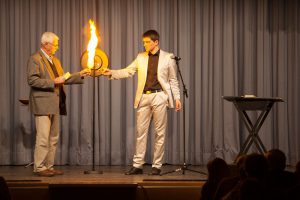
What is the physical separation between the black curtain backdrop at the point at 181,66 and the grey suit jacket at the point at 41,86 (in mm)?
1578

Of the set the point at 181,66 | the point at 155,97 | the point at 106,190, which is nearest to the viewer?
the point at 106,190

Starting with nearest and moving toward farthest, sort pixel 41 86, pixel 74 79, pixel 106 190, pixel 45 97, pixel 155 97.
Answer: pixel 106 190 < pixel 41 86 < pixel 45 97 < pixel 74 79 < pixel 155 97

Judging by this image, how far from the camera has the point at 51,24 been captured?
26.8 ft

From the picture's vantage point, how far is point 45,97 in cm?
649

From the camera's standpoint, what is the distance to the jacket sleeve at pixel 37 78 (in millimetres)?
6387

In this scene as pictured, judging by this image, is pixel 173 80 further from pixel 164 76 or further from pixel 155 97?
pixel 155 97

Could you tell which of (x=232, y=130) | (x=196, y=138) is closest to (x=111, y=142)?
(x=196, y=138)

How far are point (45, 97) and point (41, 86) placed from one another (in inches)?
6.5

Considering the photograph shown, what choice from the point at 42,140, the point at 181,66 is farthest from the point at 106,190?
the point at 181,66

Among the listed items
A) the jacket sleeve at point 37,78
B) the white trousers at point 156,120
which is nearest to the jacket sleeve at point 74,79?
the jacket sleeve at point 37,78

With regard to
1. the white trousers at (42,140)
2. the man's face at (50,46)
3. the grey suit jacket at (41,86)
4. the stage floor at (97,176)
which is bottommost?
the stage floor at (97,176)

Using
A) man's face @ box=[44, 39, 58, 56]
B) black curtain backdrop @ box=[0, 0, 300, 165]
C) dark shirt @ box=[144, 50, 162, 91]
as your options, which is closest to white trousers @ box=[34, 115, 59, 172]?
man's face @ box=[44, 39, 58, 56]

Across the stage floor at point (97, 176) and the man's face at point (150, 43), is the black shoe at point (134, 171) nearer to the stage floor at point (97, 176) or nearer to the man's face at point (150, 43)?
the stage floor at point (97, 176)

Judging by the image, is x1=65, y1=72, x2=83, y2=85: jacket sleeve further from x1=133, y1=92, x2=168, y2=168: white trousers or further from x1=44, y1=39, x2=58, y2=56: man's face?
x1=133, y1=92, x2=168, y2=168: white trousers
